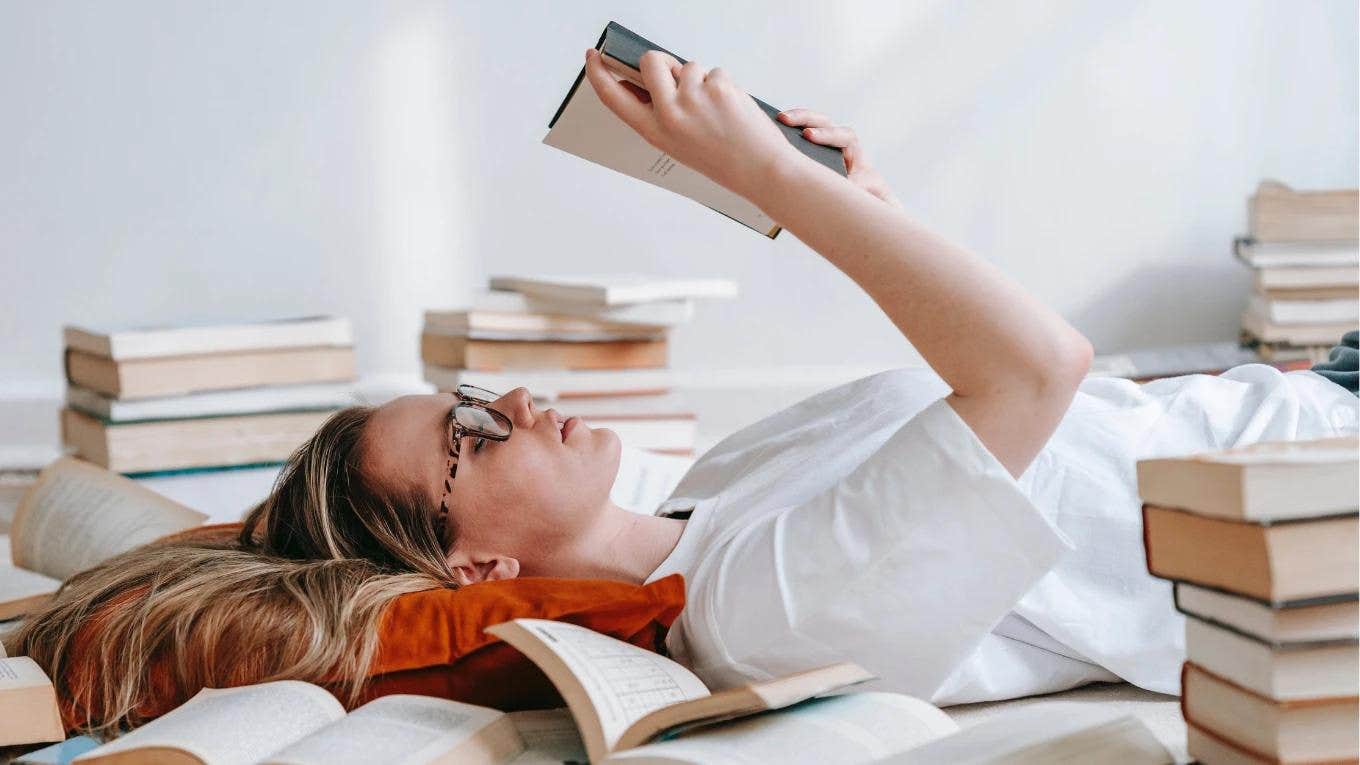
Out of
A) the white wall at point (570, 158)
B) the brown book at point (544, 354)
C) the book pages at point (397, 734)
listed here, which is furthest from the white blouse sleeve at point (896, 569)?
the white wall at point (570, 158)

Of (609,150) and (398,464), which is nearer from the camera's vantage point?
(609,150)

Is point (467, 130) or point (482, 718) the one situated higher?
point (467, 130)

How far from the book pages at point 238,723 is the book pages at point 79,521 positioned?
854mm

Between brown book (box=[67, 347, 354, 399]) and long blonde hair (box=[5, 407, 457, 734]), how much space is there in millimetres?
1039

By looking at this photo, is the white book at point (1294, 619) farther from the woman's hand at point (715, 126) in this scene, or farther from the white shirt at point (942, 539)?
the woman's hand at point (715, 126)

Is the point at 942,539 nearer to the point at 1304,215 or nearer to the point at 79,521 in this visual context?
the point at 79,521

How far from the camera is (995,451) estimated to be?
1165 mm

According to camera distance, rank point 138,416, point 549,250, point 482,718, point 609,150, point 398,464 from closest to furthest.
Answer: point 482,718 → point 609,150 → point 398,464 → point 138,416 → point 549,250

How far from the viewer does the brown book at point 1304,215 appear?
2895 mm

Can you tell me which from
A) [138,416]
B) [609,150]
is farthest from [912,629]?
[138,416]

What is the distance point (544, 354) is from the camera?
273 centimetres

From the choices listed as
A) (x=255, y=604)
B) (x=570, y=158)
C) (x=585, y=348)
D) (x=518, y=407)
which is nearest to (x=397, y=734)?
(x=255, y=604)

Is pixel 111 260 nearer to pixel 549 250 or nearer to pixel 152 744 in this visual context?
pixel 549 250

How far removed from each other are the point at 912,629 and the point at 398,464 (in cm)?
62
